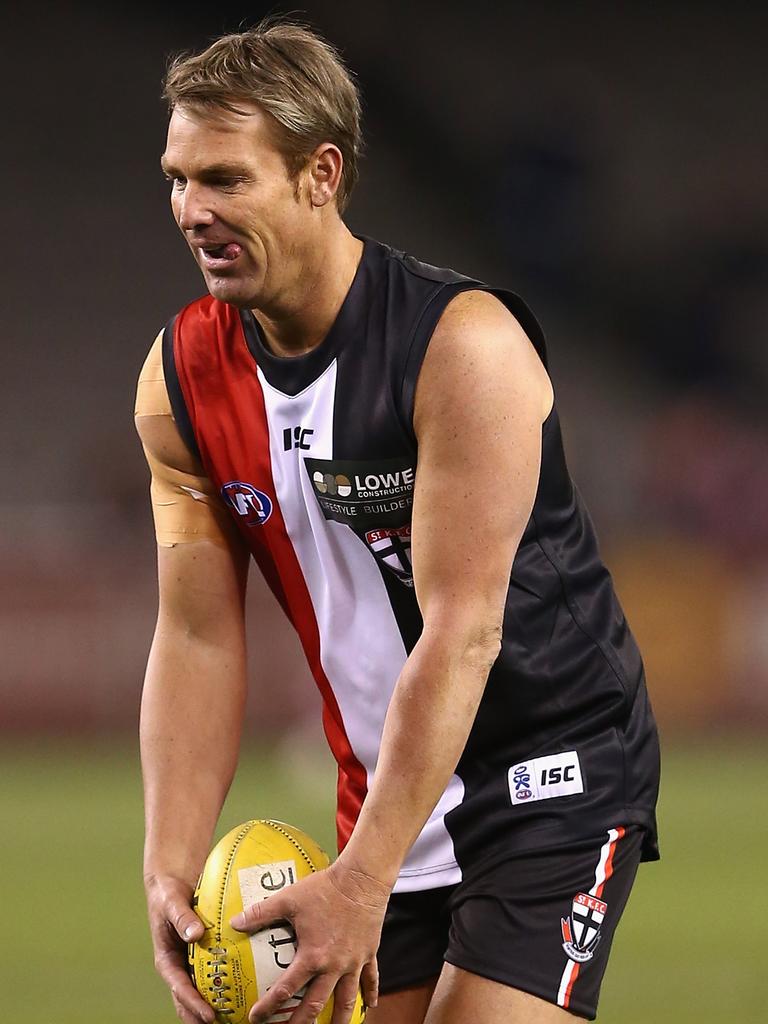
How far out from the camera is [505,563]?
10.2 feet

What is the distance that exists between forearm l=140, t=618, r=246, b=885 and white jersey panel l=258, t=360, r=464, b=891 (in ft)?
0.72

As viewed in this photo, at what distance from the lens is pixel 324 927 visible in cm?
296

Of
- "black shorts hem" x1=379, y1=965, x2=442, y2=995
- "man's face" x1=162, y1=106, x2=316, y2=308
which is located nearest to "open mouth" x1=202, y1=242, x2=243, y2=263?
"man's face" x1=162, y1=106, x2=316, y2=308

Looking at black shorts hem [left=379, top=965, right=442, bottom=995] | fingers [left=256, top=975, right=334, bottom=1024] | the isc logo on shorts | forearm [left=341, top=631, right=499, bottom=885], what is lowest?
black shorts hem [left=379, top=965, right=442, bottom=995]

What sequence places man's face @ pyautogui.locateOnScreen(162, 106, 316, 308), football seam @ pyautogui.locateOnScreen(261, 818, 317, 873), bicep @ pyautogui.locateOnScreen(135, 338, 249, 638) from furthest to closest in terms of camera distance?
bicep @ pyautogui.locateOnScreen(135, 338, 249, 638)
football seam @ pyautogui.locateOnScreen(261, 818, 317, 873)
man's face @ pyautogui.locateOnScreen(162, 106, 316, 308)

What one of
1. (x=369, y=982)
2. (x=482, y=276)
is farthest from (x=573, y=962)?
(x=482, y=276)

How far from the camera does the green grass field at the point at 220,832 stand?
6828mm

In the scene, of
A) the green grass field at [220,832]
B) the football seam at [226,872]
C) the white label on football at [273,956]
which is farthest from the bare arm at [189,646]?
the green grass field at [220,832]

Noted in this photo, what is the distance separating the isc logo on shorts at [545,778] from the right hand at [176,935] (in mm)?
663

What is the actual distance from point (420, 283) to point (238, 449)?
50cm

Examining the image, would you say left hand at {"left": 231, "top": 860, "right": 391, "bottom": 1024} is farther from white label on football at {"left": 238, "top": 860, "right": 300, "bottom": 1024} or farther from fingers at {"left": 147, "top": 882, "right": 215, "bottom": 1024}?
fingers at {"left": 147, "top": 882, "right": 215, "bottom": 1024}

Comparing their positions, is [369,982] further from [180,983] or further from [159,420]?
[159,420]

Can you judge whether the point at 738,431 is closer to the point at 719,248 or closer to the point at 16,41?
the point at 719,248

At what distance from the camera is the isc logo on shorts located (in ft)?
11.6
